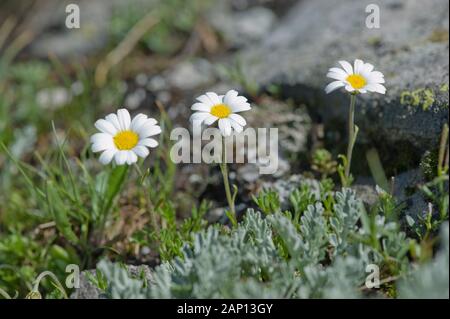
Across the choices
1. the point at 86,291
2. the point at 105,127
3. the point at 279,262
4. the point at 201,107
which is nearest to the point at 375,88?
the point at 201,107

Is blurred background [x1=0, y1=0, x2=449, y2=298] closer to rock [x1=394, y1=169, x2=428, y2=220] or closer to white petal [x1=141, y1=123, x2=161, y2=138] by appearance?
rock [x1=394, y1=169, x2=428, y2=220]

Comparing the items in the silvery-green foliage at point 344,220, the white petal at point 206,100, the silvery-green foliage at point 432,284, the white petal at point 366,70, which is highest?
the white petal at point 366,70

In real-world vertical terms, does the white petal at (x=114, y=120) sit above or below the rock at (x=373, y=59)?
below

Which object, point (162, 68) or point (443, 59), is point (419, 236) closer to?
point (443, 59)

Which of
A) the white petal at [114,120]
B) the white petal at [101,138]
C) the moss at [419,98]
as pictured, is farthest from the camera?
the moss at [419,98]

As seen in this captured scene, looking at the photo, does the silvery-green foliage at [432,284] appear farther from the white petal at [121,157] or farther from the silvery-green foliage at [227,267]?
the white petal at [121,157]

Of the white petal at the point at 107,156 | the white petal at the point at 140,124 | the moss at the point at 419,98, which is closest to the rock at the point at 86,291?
the white petal at the point at 107,156
